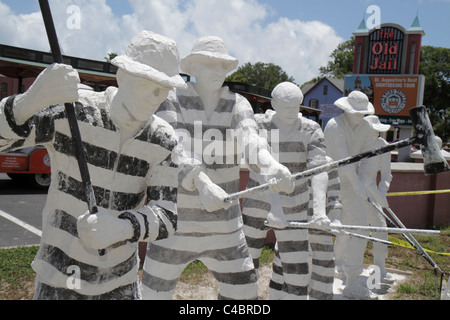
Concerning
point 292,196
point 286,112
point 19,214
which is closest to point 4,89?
point 19,214

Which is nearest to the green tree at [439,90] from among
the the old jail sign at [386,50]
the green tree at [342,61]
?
the green tree at [342,61]

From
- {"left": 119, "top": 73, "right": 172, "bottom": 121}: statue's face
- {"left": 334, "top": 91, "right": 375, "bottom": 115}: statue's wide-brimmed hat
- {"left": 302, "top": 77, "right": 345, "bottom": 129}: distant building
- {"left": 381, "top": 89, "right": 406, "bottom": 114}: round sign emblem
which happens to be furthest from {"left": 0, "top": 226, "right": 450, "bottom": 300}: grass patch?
{"left": 302, "top": 77, "right": 345, "bottom": 129}: distant building

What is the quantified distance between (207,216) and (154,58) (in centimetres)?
123

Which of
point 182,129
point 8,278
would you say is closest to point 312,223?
point 182,129

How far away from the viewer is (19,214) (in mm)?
7902

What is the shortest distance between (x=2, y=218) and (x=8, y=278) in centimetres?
317

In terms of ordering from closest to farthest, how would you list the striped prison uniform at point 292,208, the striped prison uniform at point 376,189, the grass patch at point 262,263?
the striped prison uniform at point 292,208, the grass patch at point 262,263, the striped prison uniform at point 376,189

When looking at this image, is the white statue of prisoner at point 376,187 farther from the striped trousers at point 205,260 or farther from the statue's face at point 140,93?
the statue's face at point 140,93

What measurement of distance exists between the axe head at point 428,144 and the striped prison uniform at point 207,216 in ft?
3.20

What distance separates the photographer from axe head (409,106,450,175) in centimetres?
238

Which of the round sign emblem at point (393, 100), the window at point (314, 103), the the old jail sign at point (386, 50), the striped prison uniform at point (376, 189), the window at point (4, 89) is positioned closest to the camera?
the striped prison uniform at point (376, 189)

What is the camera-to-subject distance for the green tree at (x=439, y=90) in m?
40.2

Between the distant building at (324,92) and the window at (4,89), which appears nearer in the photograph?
the window at (4,89)
